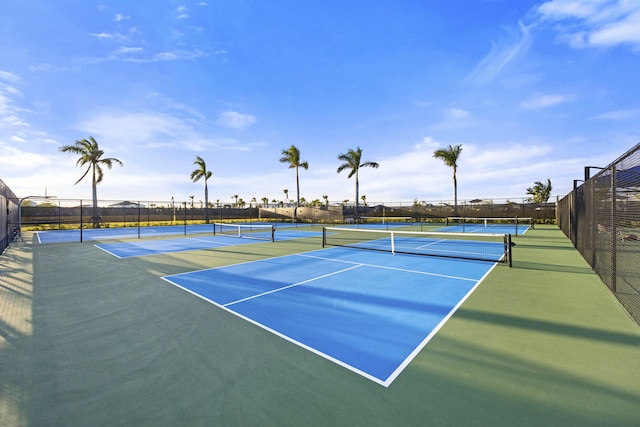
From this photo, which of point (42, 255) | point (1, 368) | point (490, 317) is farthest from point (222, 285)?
point (42, 255)

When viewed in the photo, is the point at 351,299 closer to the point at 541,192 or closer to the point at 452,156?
the point at 452,156

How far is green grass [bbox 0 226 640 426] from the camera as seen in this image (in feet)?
7.72

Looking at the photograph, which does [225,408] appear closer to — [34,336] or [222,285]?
[34,336]

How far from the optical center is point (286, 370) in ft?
9.87

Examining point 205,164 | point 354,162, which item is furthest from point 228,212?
point 354,162

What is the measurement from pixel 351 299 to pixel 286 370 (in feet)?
8.16

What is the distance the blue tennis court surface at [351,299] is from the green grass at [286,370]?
0.24 metres

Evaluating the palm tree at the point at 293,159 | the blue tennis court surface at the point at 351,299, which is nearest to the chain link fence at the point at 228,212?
the palm tree at the point at 293,159

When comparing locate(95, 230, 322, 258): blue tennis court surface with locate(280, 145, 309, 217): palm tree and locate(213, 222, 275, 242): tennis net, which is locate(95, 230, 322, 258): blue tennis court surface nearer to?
locate(213, 222, 275, 242): tennis net

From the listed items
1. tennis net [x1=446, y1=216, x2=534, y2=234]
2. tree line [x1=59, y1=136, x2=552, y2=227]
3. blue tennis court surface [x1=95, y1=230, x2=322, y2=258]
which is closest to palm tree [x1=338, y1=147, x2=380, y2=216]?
tree line [x1=59, y1=136, x2=552, y2=227]

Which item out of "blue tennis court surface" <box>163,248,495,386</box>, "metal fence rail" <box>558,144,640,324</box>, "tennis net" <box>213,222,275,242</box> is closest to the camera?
"blue tennis court surface" <box>163,248,495,386</box>

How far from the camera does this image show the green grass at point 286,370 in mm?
2354

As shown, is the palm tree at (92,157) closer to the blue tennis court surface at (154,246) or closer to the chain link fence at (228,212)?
the chain link fence at (228,212)

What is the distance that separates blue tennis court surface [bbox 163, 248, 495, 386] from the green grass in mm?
239
